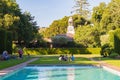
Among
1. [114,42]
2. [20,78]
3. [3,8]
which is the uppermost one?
[3,8]

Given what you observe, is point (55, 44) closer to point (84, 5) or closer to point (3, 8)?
point (3, 8)

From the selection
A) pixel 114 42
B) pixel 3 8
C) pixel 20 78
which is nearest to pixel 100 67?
pixel 20 78

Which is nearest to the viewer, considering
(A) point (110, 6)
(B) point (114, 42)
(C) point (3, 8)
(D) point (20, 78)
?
(D) point (20, 78)

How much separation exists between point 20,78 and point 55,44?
51.8m

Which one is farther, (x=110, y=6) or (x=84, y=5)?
(x=84, y=5)

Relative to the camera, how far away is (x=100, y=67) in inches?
1078

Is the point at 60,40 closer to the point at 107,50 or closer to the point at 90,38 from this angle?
the point at 90,38

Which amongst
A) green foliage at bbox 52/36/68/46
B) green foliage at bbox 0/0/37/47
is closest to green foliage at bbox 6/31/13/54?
green foliage at bbox 0/0/37/47

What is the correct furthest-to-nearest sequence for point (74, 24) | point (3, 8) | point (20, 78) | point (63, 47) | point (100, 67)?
point (74, 24) → point (63, 47) → point (3, 8) → point (100, 67) → point (20, 78)

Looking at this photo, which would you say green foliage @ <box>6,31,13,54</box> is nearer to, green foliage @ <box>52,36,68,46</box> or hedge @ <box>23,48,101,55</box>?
hedge @ <box>23,48,101,55</box>

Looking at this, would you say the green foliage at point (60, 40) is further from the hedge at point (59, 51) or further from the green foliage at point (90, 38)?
the hedge at point (59, 51)

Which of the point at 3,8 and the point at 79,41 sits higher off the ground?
the point at 3,8

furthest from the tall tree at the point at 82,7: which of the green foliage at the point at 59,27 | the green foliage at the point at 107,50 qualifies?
the green foliage at the point at 107,50

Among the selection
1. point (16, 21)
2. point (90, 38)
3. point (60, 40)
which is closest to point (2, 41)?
point (16, 21)
